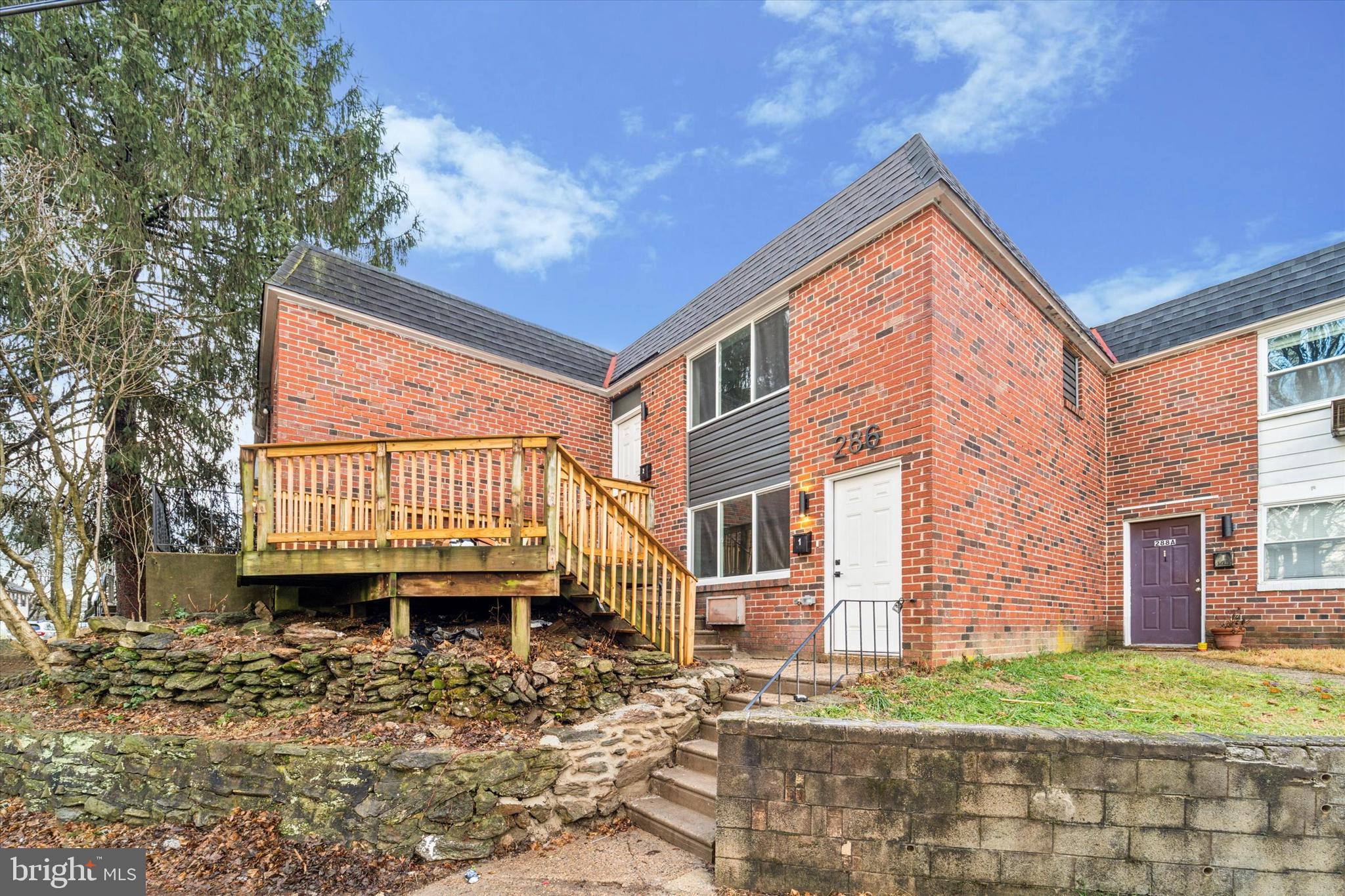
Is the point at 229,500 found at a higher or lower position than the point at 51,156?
lower

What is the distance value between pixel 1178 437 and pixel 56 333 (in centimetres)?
1453

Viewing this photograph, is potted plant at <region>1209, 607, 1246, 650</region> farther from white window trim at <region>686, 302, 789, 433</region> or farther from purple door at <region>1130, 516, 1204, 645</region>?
white window trim at <region>686, 302, 789, 433</region>

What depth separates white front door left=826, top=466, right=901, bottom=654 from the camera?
681cm

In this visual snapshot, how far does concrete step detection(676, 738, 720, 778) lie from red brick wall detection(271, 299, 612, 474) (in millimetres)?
5926

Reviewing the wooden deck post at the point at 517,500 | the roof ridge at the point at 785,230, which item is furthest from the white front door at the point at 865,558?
the roof ridge at the point at 785,230

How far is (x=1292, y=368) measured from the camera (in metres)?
Answer: 8.64

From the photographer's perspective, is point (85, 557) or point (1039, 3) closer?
point (85, 557)

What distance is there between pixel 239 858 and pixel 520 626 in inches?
98.5

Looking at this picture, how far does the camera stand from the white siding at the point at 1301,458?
8.17 meters

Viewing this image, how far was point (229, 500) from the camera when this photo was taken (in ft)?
37.2

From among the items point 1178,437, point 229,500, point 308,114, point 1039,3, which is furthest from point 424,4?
point 1178,437

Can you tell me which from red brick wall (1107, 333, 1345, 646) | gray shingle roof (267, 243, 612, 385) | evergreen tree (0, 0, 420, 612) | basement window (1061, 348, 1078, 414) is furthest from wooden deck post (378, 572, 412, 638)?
red brick wall (1107, 333, 1345, 646)

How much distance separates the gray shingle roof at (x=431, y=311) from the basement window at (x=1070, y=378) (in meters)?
7.35

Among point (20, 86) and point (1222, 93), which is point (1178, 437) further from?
point (20, 86)
